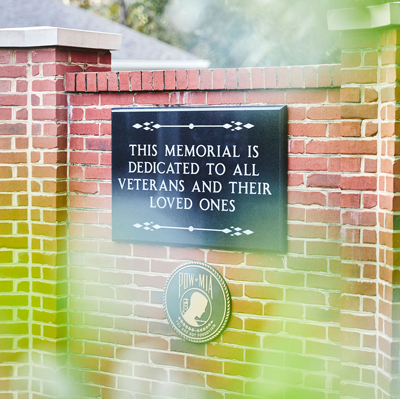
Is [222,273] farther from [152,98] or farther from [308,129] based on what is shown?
[152,98]

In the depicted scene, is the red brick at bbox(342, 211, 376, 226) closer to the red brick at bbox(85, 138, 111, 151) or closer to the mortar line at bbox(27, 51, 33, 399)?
the red brick at bbox(85, 138, 111, 151)

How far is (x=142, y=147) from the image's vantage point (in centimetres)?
348

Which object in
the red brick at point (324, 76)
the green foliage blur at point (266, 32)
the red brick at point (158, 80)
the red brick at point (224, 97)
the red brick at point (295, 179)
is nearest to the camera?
the red brick at point (324, 76)

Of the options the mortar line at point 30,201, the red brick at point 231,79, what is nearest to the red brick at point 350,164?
the red brick at point 231,79

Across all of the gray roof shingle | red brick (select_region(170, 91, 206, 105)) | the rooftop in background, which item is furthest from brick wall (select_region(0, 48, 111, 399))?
the gray roof shingle

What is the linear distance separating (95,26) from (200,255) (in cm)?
930

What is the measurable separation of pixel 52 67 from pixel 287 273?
5.99ft

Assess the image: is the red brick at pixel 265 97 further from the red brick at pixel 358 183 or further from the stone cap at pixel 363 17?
the red brick at pixel 358 183

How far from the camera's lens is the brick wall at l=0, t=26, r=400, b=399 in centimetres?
292

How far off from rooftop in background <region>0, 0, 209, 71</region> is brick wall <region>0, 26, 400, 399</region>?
661 cm

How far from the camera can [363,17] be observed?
283 cm

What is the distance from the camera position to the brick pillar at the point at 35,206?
142 inches

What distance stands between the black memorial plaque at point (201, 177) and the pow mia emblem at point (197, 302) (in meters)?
0.17

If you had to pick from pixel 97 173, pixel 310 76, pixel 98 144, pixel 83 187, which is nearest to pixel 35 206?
A: pixel 83 187
